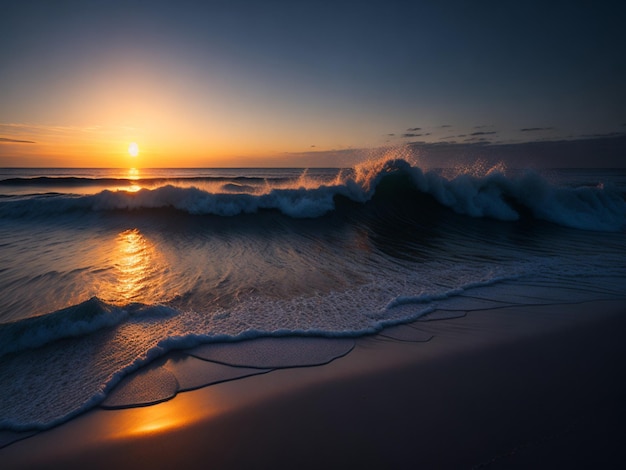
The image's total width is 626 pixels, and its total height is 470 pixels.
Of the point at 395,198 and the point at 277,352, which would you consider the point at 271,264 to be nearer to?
the point at 277,352

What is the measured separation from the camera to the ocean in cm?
297

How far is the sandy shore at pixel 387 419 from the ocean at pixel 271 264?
0.48m

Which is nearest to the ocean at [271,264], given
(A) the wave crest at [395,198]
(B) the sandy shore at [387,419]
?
(A) the wave crest at [395,198]

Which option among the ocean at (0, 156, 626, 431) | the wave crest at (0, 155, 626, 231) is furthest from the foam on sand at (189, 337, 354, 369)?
the wave crest at (0, 155, 626, 231)

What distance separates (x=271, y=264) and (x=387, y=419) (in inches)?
151

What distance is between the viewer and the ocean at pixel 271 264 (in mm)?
2973

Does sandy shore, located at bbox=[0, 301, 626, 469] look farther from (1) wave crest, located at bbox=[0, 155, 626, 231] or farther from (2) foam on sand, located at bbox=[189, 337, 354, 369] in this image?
(1) wave crest, located at bbox=[0, 155, 626, 231]

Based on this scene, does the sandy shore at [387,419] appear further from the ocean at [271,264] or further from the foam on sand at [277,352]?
the ocean at [271,264]

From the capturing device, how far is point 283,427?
6.81ft

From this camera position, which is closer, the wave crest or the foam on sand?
the foam on sand

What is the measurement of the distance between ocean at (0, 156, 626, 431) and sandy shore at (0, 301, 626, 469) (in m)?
0.48

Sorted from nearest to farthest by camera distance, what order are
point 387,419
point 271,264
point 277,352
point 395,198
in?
1. point 387,419
2. point 277,352
3. point 271,264
4. point 395,198

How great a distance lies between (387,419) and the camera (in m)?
2.11

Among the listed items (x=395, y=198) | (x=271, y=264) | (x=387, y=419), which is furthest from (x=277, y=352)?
(x=395, y=198)
